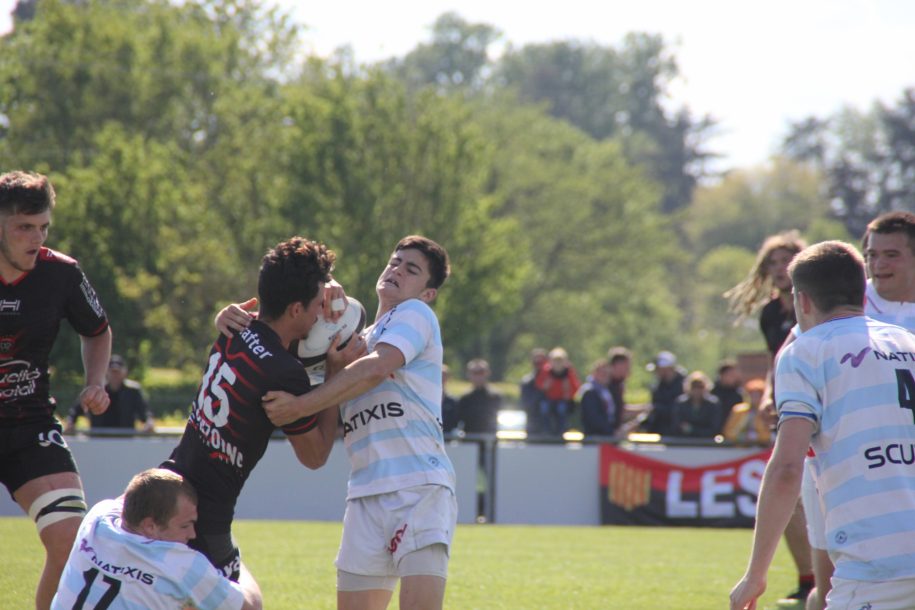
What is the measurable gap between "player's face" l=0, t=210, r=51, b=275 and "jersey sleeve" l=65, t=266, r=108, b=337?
291mm

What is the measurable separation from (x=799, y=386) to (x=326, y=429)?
187 cm

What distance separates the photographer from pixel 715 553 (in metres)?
11.7

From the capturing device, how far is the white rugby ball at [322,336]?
190 inches

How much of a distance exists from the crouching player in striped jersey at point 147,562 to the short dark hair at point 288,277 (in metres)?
0.79

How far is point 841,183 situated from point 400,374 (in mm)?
64704

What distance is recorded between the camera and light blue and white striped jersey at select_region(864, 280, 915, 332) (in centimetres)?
544

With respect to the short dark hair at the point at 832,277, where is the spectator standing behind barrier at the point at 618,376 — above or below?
below

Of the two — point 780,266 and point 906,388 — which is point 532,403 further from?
point 906,388

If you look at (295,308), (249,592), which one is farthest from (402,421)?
(249,592)

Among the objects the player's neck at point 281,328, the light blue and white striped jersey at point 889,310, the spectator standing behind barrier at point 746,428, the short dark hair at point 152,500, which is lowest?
the spectator standing behind barrier at point 746,428

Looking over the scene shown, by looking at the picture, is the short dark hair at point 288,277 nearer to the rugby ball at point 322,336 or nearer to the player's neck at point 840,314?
the rugby ball at point 322,336

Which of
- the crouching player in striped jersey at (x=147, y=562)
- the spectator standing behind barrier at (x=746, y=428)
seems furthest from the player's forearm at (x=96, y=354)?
the spectator standing behind barrier at (x=746, y=428)

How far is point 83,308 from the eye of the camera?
579 centimetres

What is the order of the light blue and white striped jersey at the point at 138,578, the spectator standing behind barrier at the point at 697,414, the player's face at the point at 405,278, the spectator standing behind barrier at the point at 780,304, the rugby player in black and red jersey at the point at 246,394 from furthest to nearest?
the spectator standing behind barrier at the point at 697,414, the spectator standing behind barrier at the point at 780,304, the player's face at the point at 405,278, the rugby player in black and red jersey at the point at 246,394, the light blue and white striped jersey at the point at 138,578
